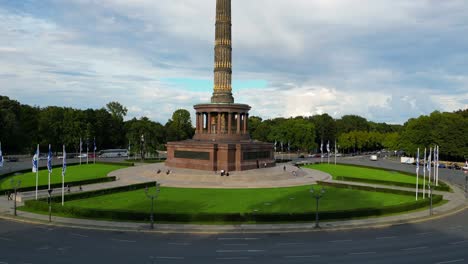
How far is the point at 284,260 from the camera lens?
985 inches

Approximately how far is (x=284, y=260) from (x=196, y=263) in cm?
567

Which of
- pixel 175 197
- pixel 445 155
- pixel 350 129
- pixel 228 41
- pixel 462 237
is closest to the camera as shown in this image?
pixel 462 237

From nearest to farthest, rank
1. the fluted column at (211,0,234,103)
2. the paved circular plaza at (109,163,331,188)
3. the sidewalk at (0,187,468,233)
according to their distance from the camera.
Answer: the sidewalk at (0,187,468,233), the paved circular plaza at (109,163,331,188), the fluted column at (211,0,234,103)

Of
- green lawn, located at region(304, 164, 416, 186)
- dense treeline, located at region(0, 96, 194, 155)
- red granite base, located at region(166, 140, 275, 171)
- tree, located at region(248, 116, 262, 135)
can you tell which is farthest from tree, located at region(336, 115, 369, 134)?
red granite base, located at region(166, 140, 275, 171)

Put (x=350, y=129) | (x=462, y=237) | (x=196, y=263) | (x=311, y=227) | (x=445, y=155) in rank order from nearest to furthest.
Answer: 1. (x=196, y=263)
2. (x=462, y=237)
3. (x=311, y=227)
4. (x=445, y=155)
5. (x=350, y=129)

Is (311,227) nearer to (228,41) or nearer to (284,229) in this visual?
(284,229)

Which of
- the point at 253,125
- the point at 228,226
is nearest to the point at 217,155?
the point at 228,226

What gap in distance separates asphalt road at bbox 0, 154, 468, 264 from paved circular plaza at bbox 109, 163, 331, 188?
25.1 meters

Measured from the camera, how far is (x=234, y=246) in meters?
28.5

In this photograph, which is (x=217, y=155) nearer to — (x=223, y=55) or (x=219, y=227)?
(x=223, y=55)

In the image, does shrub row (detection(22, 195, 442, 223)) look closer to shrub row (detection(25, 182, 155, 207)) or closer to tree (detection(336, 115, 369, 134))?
shrub row (detection(25, 182, 155, 207))

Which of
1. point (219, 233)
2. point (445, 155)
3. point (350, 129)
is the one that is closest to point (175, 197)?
point (219, 233)

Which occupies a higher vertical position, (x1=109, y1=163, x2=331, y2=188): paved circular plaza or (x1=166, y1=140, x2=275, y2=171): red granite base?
(x1=166, y1=140, x2=275, y2=171): red granite base

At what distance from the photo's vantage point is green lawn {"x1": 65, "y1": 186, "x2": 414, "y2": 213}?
135 ft
